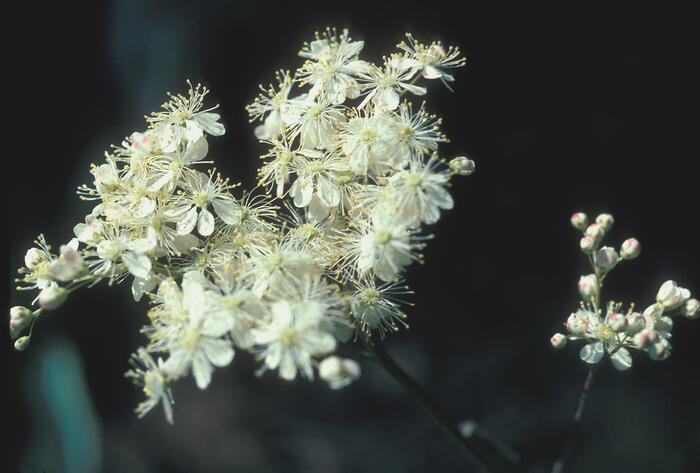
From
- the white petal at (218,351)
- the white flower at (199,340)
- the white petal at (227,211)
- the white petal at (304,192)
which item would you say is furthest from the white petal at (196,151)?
the white petal at (218,351)

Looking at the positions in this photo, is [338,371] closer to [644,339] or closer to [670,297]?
[644,339]

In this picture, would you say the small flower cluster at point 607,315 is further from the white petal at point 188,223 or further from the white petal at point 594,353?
the white petal at point 188,223

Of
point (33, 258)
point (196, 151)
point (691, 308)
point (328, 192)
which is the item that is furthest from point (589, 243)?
point (33, 258)

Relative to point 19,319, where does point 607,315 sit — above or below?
below

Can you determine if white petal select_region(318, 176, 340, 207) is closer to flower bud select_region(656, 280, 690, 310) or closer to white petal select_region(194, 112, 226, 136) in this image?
white petal select_region(194, 112, 226, 136)

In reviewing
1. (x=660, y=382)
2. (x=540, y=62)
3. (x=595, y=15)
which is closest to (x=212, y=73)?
(x=540, y=62)

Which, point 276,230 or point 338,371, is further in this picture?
point 276,230

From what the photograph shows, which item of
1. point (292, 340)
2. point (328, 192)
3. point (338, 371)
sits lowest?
point (338, 371)
